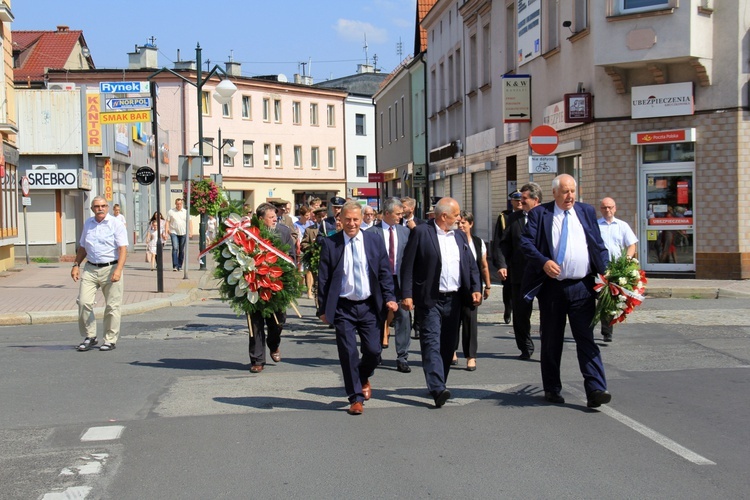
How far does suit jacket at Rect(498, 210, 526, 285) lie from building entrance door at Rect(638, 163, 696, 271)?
939 centimetres

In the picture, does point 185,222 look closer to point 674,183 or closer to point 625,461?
point 674,183

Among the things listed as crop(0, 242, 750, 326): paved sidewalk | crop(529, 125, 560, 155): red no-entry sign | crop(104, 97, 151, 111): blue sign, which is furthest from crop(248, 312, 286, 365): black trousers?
crop(104, 97, 151, 111): blue sign

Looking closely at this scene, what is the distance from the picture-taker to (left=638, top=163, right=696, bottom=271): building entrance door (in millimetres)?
19016

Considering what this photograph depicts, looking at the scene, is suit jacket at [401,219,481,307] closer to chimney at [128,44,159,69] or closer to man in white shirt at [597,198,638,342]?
man in white shirt at [597,198,638,342]

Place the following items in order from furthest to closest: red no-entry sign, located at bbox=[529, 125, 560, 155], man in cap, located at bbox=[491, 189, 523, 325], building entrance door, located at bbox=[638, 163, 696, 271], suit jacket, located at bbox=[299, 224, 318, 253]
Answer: building entrance door, located at bbox=[638, 163, 696, 271] < red no-entry sign, located at bbox=[529, 125, 560, 155] < suit jacket, located at bbox=[299, 224, 318, 253] < man in cap, located at bbox=[491, 189, 523, 325]

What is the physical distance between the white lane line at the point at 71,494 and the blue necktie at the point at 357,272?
109 inches

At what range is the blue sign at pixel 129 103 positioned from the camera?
734 inches

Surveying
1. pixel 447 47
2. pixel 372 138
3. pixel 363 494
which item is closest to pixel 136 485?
pixel 363 494

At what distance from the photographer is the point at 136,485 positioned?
18.1ft

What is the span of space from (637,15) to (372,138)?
5612cm

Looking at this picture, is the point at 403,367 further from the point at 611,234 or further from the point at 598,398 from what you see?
the point at 611,234

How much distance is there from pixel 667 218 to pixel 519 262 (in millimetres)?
9862

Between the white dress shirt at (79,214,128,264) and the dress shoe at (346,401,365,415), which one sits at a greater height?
the white dress shirt at (79,214,128,264)

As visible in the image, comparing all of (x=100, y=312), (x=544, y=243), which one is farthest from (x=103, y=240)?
(x=544, y=243)
